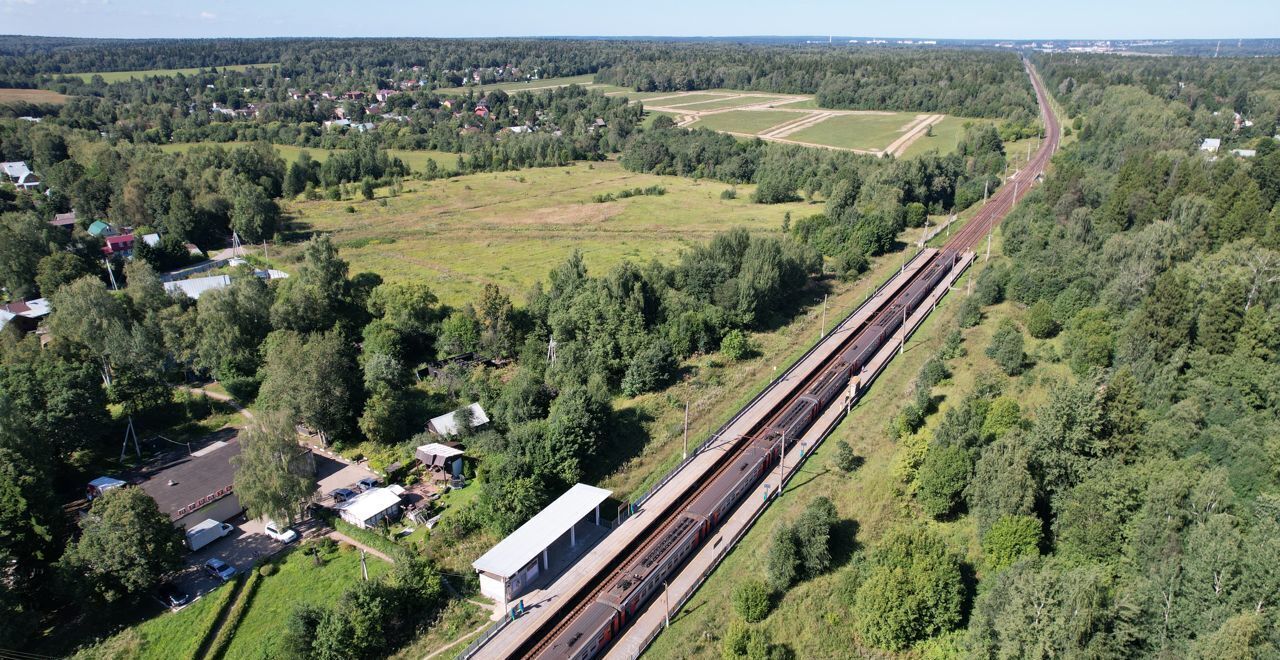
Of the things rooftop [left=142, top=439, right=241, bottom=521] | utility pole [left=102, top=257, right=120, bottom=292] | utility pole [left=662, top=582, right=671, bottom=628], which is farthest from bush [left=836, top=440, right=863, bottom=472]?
utility pole [left=102, top=257, right=120, bottom=292]

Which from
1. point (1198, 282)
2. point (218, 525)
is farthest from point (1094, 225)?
point (218, 525)

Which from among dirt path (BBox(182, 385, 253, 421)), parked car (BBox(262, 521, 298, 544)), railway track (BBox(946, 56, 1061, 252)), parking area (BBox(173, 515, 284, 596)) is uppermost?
railway track (BBox(946, 56, 1061, 252))

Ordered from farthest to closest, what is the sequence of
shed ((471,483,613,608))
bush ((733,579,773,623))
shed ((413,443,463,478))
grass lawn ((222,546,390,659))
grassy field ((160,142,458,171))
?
1. grassy field ((160,142,458,171))
2. shed ((413,443,463,478))
3. shed ((471,483,613,608))
4. bush ((733,579,773,623))
5. grass lawn ((222,546,390,659))

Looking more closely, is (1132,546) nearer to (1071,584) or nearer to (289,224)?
(1071,584)

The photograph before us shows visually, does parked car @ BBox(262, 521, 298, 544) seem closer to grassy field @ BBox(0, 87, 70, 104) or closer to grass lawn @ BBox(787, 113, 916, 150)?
grass lawn @ BBox(787, 113, 916, 150)

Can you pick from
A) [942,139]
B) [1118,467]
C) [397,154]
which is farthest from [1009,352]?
[397,154]

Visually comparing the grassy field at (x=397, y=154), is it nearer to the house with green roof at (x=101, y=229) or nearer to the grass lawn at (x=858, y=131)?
the house with green roof at (x=101, y=229)

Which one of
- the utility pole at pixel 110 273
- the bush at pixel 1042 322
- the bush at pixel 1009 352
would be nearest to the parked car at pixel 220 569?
the utility pole at pixel 110 273
